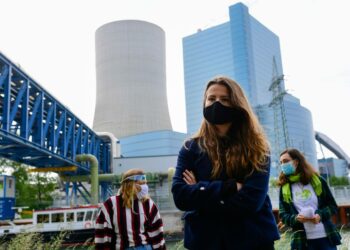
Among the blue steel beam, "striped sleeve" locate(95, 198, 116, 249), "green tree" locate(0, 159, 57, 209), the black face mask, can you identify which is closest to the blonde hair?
"striped sleeve" locate(95, 198, 116, 249)

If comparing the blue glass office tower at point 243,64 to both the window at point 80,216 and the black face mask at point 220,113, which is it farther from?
the black face mask at point 220,113

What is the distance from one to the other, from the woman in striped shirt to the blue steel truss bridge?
11064 mm

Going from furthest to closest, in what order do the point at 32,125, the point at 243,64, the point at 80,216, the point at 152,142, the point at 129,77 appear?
the point at 243,64, the point at 152,142, the point at 129,77, the point at 80,216, the point at 32,125

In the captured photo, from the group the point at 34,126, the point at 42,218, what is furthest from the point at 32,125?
the point at 42,218

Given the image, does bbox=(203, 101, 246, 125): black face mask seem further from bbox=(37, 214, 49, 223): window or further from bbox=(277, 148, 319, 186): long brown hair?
bbox=(37, 214, 49, 223): window

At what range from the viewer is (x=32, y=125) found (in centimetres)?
1706

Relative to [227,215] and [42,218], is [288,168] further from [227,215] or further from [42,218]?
[42,218]

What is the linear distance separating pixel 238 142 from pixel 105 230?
5.91 feet

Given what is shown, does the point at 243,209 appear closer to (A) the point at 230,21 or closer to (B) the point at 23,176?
(B) the point at 23,176

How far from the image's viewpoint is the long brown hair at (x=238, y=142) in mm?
1765

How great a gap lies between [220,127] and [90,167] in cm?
2492

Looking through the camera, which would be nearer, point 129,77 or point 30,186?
point 30,186

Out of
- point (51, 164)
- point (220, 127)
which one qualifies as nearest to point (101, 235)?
point (220, 127)

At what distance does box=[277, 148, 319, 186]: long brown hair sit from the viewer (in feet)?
11.0
